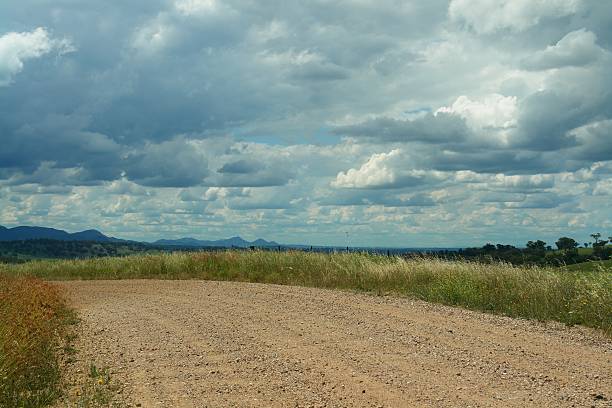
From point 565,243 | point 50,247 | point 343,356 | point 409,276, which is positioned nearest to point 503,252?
point 565,243

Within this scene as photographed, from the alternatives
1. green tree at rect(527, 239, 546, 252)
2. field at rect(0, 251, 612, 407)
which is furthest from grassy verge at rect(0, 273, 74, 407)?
green tree at rect(527, 239, 546, 252)

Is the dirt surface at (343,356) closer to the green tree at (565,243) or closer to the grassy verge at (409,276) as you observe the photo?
the grassy verge at (409,276)

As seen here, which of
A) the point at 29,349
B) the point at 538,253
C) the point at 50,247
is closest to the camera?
the point at 29,349

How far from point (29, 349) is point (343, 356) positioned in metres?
5.40

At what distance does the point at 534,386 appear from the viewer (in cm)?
898

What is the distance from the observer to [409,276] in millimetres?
20719

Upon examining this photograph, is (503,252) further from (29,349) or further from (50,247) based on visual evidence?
(50,247)

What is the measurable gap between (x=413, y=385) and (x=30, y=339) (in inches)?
284

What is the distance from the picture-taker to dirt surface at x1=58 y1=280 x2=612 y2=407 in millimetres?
8648

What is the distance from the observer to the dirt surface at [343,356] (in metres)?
8.65

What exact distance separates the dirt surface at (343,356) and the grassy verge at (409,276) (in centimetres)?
108

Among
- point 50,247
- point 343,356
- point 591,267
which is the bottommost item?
point 343,356

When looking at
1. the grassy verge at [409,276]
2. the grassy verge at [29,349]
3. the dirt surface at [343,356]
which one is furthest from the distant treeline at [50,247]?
the dirt surface at [343,356]

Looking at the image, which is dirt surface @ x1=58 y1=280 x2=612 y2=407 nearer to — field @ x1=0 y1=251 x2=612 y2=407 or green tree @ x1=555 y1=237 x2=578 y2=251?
field @ x1=0 y1=251 x2=612 y2=407
